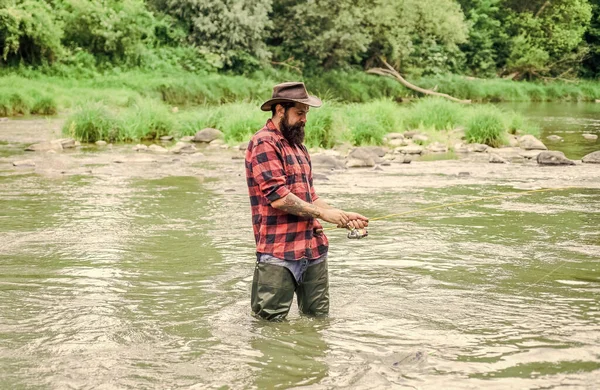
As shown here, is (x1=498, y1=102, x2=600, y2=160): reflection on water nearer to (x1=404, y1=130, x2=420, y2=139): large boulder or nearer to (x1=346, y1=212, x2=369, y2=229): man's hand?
(x1=404, y1=130, x2=420, y2=139): large boulder

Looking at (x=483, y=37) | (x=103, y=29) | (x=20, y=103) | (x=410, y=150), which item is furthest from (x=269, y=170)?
(x=483, y=37)

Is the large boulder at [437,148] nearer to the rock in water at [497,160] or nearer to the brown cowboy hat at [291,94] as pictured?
the rock in water at [497,160]

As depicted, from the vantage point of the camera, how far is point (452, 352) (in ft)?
15.5

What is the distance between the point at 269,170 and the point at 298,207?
0.87 feet

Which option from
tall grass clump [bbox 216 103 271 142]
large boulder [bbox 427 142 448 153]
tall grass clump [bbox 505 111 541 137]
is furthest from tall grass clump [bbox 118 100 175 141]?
tall grass clump [bbox 505 111 541 137]

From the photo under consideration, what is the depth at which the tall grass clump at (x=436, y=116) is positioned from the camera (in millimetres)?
19078

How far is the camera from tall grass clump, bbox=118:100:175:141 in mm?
18061

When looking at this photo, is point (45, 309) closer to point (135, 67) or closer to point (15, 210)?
point (15, 210)

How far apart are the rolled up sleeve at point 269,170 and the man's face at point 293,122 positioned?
143 mm

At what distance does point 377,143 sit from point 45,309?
40.0 feet

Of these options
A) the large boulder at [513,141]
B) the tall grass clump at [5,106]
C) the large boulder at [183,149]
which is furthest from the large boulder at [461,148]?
the tall grass clump at [5,106]

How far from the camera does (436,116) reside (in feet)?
63.3

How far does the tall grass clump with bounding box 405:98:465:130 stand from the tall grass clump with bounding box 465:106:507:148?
3.03 ft

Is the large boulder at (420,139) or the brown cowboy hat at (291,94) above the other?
the brown cowboy hat at (291,94)
